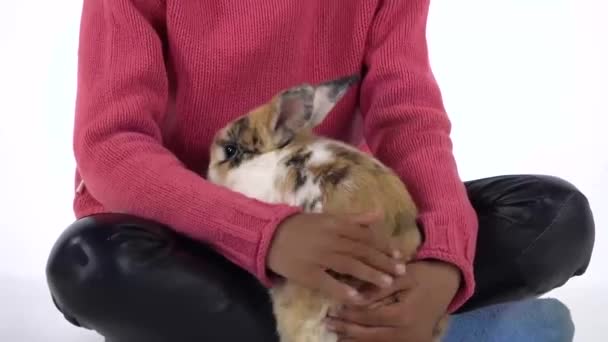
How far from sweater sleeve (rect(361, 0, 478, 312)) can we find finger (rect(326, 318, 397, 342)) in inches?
3.6

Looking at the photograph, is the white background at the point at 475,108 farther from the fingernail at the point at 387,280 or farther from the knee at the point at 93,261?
the fingernail at the point at 387,280

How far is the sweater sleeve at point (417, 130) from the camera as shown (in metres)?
0.88

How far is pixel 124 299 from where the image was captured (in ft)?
2.60

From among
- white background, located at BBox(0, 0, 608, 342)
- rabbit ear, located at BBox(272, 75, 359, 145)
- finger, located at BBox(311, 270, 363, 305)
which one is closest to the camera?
finger, located at BBox(311, 270, 363, 305)

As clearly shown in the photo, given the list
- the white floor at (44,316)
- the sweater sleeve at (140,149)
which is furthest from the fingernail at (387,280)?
the white floor at (44,316)

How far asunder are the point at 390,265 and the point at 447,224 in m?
0.12

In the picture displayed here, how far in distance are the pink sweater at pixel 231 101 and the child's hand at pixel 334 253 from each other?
27mm

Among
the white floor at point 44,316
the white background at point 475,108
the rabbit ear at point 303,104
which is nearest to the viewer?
the rabbit ear at point 303,104

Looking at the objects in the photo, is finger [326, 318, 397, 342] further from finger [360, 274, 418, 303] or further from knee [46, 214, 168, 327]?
knee [46, 214, 168, 327]

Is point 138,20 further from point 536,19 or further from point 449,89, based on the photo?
point 536,19

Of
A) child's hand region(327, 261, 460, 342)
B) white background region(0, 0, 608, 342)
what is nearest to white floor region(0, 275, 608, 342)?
white background region(0, 0, 608, 342)

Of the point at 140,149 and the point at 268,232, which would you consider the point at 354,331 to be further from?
the point at 140,149

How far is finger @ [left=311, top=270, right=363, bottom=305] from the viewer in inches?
30.4

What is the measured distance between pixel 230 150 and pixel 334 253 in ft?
0.68
